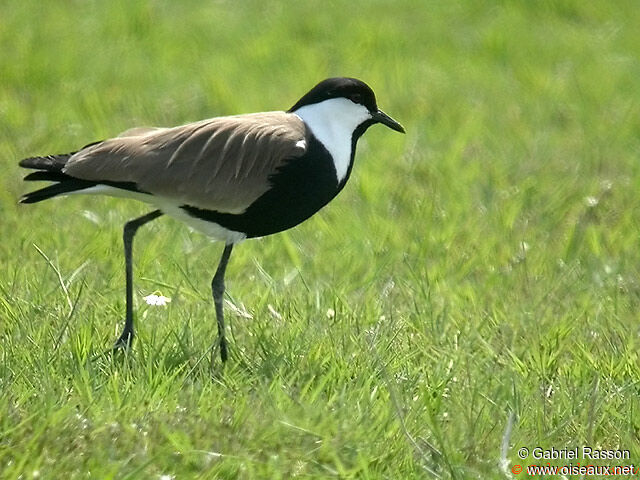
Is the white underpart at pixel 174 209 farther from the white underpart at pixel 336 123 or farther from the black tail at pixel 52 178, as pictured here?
the white underpart at pixel 336 123

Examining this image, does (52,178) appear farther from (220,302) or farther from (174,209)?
(220,302)

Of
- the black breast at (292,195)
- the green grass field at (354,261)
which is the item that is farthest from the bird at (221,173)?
the green grass field at (354,261)

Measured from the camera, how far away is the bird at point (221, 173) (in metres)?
4.61

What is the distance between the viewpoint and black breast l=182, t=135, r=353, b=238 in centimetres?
461

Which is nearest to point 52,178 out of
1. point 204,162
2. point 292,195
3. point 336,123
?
point 204,162

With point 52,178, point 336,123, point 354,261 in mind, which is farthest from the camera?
point 354,261

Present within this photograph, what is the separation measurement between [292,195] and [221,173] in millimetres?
298

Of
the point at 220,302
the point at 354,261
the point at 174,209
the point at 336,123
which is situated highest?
the point at 336,123

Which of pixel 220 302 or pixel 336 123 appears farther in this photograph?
pixel 336 123

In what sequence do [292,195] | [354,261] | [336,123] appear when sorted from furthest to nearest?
[354,261]
[336,123]
[292,195]

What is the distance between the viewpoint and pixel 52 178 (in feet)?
15.5

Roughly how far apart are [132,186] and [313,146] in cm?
70

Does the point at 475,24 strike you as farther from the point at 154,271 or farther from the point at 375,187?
the point at 154,271

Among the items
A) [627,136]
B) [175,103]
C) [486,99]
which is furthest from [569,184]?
[175,103]
